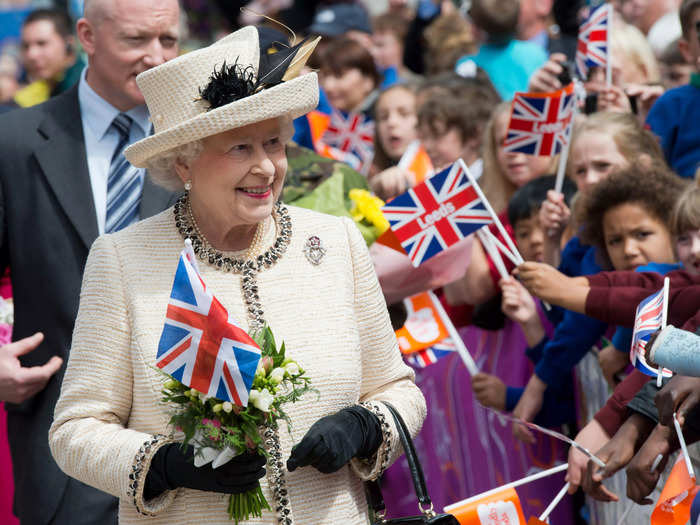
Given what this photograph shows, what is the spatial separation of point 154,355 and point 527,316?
2.69 meters

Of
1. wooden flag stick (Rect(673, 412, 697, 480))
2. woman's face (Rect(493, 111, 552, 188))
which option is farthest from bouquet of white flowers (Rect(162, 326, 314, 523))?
woman's face (Rect(493, 111, 552, 188))

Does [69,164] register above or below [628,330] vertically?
above

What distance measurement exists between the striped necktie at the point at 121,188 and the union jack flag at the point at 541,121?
7.19 feet

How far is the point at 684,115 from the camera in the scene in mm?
6305

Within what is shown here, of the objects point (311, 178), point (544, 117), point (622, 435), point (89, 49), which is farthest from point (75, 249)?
point (544, 117)

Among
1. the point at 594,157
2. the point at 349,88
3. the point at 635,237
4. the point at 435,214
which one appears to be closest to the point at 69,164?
the point at 435,214

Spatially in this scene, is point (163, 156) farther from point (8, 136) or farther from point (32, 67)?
point (32, 67)

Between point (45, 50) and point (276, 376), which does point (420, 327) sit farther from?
point (45, 50)

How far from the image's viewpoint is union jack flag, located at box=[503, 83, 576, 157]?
595cm

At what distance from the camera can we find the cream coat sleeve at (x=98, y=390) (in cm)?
333

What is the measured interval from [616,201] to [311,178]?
4.49 feet

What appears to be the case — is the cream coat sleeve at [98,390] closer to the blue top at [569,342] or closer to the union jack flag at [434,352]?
the blue top at [569,342]

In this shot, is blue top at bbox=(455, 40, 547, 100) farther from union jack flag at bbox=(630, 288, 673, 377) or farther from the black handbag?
the black handbag

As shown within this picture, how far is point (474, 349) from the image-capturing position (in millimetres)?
6457
